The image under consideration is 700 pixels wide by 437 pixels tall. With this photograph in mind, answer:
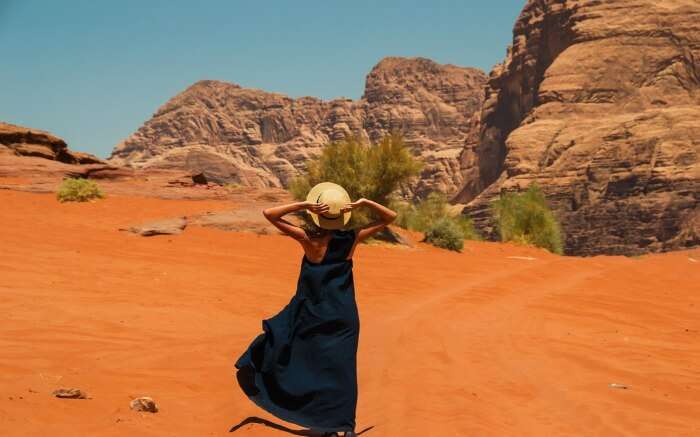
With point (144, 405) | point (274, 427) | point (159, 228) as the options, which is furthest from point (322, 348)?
point (159, 228)

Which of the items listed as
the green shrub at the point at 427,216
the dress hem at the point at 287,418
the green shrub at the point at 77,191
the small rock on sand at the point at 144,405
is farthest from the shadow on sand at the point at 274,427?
the green shrub at the point at 427,216

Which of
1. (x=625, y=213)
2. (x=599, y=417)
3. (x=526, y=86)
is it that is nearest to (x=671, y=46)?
(x=526, y=86)

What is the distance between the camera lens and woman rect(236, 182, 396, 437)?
483cm

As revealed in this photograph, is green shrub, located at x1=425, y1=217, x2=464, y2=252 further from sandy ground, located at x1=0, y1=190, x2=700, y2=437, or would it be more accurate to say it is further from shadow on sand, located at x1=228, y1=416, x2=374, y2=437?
shadow on sand, located at x1=228, y1=416, x2=374, y2=437

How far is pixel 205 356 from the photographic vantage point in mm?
7453

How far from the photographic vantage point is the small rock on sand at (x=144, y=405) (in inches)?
206

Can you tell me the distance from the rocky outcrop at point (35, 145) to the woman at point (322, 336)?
26.5m

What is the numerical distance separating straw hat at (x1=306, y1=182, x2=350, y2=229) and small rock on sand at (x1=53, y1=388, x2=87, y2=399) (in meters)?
2.09

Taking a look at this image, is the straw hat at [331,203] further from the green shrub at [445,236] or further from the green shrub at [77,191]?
the green shrub at [445,236]

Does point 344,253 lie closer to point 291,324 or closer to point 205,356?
point 291,324

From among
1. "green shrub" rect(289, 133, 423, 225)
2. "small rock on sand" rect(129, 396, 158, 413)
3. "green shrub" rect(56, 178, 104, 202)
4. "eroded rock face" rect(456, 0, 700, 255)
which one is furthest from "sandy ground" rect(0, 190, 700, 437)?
"eroded rock face" rect(456, 0, 700, 255)

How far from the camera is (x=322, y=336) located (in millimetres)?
4891

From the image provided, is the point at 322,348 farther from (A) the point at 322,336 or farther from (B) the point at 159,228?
(B) the point at 159,228

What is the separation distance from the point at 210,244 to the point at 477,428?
12.0 meters
